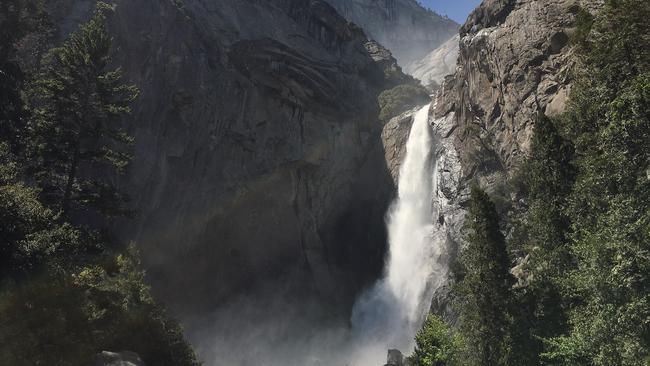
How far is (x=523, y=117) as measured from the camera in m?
31.9

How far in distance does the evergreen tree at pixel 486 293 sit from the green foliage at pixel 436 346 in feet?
17.0

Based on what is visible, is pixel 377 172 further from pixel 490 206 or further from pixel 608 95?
pixel 608 95

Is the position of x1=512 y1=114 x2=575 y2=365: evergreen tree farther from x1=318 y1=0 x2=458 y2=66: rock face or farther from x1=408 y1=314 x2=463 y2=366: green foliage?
x1=318 y1=0 x2=458 y2=66: rock face

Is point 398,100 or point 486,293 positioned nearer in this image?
point 486,293

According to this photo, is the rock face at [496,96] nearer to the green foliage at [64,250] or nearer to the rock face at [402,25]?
the green foliage at [64,250]

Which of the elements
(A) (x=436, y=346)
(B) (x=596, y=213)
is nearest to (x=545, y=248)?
(B) (x=596, y=213)

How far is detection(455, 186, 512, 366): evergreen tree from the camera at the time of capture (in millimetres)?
20891

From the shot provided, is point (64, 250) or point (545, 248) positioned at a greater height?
point (545, 248)

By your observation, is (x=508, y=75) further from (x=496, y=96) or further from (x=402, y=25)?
(x=402, y=25)

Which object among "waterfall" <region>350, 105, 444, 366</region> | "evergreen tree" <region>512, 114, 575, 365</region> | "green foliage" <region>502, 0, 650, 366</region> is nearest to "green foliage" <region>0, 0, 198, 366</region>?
"evergreen tree" <region>512, 114, 575, 365</region>

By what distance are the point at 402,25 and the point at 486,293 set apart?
159 meters

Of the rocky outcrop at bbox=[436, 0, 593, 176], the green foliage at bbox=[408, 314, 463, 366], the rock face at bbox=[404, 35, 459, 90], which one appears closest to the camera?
the green foliage at bbox=[408, 314, 463, 366]

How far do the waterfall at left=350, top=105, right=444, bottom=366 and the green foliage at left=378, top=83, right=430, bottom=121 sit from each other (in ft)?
26.1

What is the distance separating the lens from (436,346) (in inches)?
1118
